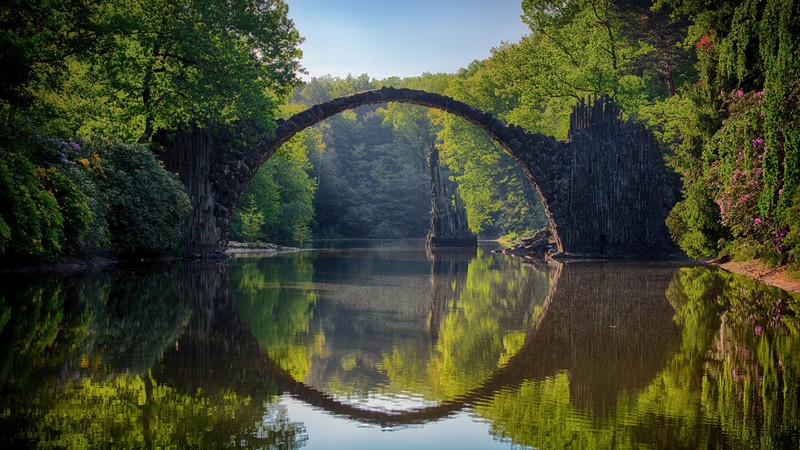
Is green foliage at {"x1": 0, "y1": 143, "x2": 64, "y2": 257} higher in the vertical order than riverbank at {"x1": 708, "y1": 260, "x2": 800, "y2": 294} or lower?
higher

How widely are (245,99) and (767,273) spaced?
51.3 ft

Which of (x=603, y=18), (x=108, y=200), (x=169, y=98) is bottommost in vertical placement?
(x=108, y=200)

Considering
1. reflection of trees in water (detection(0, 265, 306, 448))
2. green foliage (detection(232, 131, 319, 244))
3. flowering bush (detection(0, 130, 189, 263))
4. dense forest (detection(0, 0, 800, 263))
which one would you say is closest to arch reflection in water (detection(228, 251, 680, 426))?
reflection of trees in water (detection(0, 265, 306, 448))

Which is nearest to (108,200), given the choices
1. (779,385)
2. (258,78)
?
(258,78)

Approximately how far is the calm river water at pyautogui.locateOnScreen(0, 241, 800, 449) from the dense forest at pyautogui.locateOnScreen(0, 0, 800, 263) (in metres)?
3.12

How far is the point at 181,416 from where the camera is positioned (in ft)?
18.0

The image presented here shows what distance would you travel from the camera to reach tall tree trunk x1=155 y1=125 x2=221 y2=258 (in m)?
25.6

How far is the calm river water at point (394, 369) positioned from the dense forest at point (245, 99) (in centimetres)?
312

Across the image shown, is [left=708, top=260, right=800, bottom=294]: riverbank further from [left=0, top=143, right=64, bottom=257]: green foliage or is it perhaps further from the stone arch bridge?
[left=0, top=143, right=64, bottom=257]: green foliage

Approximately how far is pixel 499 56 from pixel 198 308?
1326 inches

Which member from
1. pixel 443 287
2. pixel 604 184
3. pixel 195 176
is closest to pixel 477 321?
pixel 443 287

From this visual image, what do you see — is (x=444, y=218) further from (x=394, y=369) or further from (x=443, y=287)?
(x=394, y=369)

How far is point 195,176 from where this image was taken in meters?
26.0

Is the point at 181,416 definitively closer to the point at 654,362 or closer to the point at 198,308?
the point at 654,362
